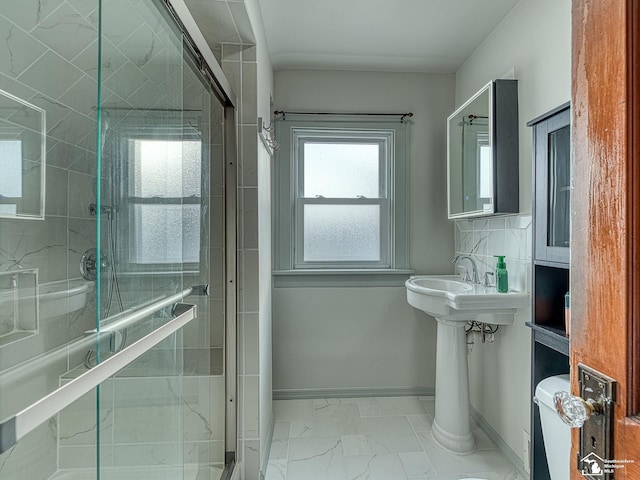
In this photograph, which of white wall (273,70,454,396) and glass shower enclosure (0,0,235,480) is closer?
glass shower enclosure (0,0,235,480)

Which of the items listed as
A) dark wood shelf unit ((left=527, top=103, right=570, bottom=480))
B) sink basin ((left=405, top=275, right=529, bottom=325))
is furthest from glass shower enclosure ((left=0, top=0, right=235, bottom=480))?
dark wood shelf unit ((left=527, top=103, right=570, bottom=480))

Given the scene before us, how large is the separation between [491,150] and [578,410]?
5.09 ft

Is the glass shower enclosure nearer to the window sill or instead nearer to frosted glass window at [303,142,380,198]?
the window sill

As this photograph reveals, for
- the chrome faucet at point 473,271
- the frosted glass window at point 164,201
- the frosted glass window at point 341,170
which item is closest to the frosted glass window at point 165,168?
the frosted glass window at point 164,201

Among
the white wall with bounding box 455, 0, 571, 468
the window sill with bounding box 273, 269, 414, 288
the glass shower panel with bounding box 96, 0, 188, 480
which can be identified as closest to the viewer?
the glass shower panel with bounding box 96, 0, 188, 480

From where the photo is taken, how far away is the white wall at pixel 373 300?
236 centimetres

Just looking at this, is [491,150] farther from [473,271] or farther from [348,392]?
[348,392]

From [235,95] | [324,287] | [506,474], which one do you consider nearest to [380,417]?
[506,474]

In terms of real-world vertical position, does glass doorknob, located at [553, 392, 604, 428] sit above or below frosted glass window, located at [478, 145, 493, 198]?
below

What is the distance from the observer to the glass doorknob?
16.7 inches

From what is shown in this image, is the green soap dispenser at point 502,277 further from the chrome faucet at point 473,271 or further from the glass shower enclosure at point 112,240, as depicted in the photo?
the glass shower enclosure at point 112,240

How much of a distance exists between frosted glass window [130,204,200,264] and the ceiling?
1276mm

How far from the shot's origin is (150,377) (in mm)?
994

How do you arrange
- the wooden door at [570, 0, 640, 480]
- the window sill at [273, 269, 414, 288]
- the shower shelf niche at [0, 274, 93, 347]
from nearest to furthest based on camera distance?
the wooden door at [570, 0, 640, 480] < the shower shelf niche at [0, 274, 93, 347] < the window sill at [273, 269, 414, 288]
